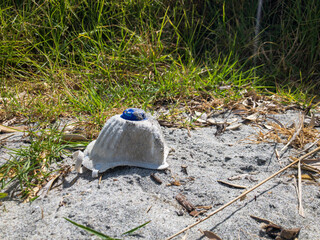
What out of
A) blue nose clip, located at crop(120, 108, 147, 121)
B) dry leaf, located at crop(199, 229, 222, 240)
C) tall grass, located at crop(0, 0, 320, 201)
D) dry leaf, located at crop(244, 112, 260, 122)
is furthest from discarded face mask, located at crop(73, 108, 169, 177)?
dry leaf, located at crop(244, 112, 260, 122)

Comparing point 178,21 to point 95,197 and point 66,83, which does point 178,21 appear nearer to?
point 66,83

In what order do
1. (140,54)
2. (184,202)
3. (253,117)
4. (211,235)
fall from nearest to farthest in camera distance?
(211,235)
(184,202)
(253,117)
(140,54)

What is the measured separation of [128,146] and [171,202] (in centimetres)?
39

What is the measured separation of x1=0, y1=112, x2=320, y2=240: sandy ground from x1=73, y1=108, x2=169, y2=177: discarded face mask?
1.9 inches

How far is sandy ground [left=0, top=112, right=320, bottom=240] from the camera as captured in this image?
1404mm

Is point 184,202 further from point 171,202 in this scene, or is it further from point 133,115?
point 133,115

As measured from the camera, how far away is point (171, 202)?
1.58m

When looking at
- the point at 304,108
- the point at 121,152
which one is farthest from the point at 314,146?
the point at 121,152

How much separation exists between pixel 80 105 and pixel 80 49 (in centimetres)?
102

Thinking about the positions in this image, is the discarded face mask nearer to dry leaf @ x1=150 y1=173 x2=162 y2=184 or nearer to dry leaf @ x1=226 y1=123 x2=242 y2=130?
dry leaf @ x1=150 y1=173 x2=162 y2=184

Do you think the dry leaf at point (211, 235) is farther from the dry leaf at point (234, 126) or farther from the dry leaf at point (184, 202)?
the dry leaf at point (234, 126)

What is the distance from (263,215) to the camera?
4.88 ft

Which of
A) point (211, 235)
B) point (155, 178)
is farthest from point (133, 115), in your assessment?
point (211, 235)

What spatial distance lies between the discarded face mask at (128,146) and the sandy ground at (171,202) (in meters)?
0.05
